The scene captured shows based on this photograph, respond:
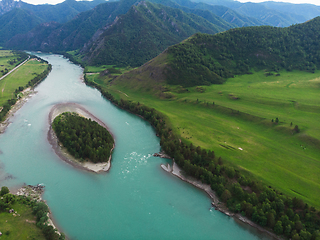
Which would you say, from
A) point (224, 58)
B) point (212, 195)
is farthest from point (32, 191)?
point (224, 58)

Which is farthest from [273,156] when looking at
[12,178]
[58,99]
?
[58,99]

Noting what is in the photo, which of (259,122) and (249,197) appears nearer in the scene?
(249,197)

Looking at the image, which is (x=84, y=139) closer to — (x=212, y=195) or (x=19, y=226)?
(x=19, y=226)

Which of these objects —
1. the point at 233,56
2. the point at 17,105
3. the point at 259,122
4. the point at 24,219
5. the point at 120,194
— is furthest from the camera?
the point at 233,56

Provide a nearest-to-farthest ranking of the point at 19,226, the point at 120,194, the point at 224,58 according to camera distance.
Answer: the point at 19,226, the point at 120,194, the point at 224,58

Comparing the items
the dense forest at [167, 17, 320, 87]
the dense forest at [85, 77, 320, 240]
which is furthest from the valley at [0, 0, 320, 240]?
the dense forest at [167, 17, 320, 87]

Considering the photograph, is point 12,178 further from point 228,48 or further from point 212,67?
point 228,48

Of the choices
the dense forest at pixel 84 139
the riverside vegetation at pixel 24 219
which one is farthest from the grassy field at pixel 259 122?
the riverside vegetation at pixel 24 219

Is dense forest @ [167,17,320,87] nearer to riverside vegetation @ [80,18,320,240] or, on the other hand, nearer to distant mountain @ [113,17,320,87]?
distant mountain @ [113,17,320,87]
